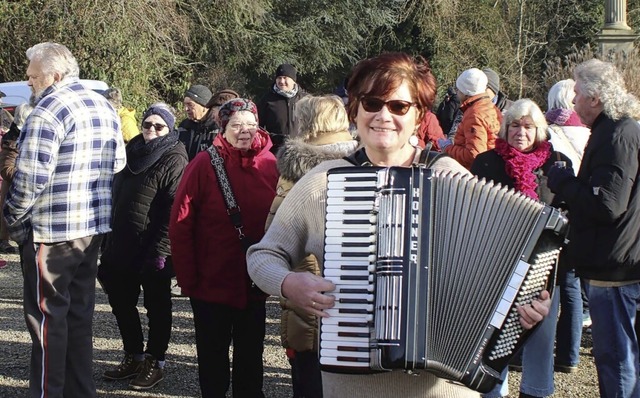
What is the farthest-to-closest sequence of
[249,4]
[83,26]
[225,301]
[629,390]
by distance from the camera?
1. [249,4]
2. [83,26]
3. [225,301]
4. [629,390]

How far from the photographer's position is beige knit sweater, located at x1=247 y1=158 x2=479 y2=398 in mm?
2656

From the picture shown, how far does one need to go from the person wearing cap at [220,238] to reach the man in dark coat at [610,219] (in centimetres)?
164

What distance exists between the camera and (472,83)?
6391 millimetres

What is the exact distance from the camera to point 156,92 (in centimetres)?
1816

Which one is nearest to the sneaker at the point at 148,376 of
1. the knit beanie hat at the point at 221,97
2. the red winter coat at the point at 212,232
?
the red winter coat at the point at 212,232

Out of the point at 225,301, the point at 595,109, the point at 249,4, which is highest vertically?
the point at 249,4

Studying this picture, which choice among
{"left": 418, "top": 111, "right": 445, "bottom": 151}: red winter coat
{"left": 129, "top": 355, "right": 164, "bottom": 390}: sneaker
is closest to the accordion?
{"left": 129, "top": 355, "right": 164, "bottom": 390}: sneaker

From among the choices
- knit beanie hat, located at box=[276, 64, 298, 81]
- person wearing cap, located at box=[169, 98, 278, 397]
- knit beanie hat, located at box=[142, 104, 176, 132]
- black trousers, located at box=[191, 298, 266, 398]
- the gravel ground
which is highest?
knit beanie hat, located at box=[276, 64, 298, 81]

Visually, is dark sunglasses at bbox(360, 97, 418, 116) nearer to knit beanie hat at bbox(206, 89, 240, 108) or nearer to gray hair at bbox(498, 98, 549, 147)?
gray hair at bbox(498, 98, 549, 147)

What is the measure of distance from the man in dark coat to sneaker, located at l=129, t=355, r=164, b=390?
2.80 meters

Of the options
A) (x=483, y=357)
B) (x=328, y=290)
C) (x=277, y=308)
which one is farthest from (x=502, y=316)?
(x=277, y=308)

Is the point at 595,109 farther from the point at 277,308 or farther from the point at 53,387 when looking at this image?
the point at 277,308

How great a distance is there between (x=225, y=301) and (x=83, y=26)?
12154mm

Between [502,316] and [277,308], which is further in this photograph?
[277,308]
